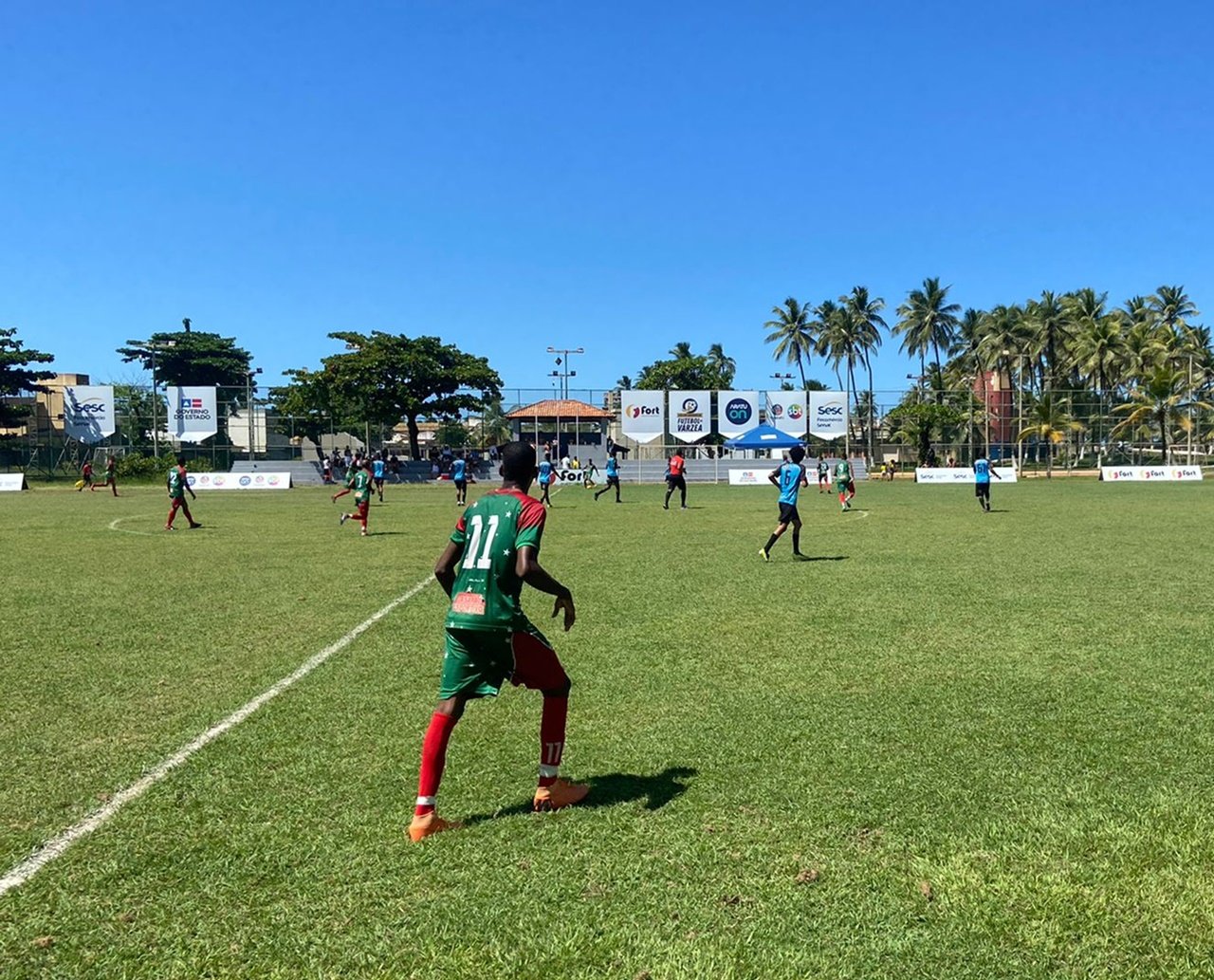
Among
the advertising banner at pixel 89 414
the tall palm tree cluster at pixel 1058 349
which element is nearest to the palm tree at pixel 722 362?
the tall palm tree cluster at pixel 1058 349

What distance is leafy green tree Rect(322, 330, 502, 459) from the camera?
57.6m

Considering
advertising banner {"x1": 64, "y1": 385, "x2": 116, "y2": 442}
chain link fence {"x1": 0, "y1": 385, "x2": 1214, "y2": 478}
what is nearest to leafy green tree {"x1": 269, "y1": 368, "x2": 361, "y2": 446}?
chain link fence {"x1": 0, "y1": 385, "x2": 1214, "y2": 478}

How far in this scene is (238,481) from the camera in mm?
46281

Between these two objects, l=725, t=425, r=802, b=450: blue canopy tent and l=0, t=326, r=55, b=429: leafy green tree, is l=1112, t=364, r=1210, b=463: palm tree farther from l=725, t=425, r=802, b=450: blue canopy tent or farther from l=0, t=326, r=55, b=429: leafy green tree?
l=0, t=326, r=55, b=429: leafy green tree

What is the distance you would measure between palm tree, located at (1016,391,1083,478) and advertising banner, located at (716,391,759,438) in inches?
722

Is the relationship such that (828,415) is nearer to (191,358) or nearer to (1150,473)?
(1150,473)

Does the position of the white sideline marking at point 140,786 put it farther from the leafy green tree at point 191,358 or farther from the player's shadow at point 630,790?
the leafy green tree at point 191,358

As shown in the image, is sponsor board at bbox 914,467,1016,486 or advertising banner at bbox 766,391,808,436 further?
advertising banner at bbox 766,391,808,436

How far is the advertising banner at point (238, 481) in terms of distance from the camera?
148ft

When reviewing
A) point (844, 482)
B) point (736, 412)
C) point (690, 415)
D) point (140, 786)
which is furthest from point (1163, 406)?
point (140, 786)

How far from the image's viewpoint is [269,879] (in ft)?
12.9

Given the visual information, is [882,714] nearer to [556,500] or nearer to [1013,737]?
[1013,737]

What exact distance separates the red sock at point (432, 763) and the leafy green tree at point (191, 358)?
91.7 metres

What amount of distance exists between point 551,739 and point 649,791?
65 cm
